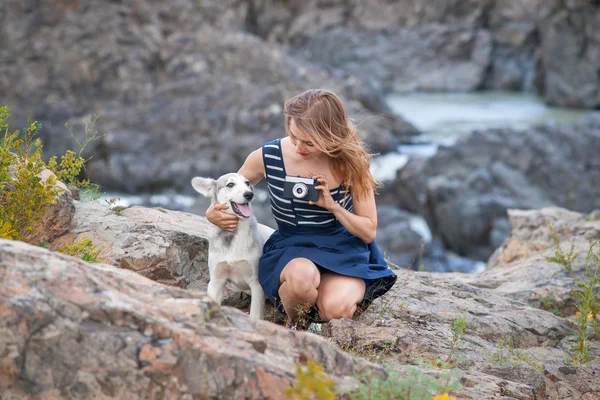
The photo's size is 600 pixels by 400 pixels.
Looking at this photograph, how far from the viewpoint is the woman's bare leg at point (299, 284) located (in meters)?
4.28

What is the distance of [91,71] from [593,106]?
18.2 meters

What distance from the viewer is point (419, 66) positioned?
34.6 m

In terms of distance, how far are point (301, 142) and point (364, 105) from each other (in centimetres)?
1837

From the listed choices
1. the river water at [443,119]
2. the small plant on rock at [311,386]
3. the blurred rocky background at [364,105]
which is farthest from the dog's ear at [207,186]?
the river water at [443,119]

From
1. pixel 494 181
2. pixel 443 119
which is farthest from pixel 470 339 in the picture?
pixel 443 119

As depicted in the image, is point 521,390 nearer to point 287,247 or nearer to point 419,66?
point 287,247

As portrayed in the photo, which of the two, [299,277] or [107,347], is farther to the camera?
[299,277]

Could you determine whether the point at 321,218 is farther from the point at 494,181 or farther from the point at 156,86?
the point at 156,86

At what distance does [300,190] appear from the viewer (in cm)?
432

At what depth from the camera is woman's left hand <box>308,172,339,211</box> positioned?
430 centimetres

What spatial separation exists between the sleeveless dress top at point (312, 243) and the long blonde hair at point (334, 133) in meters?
0.13

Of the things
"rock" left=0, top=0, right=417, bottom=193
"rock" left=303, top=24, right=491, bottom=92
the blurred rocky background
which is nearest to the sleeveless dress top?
the blurred rocky background

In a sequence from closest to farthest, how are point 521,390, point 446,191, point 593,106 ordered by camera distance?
1. point 521,390
2. point 446,191
3. point 593,106

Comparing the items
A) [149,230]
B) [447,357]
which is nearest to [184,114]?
[149,230]
